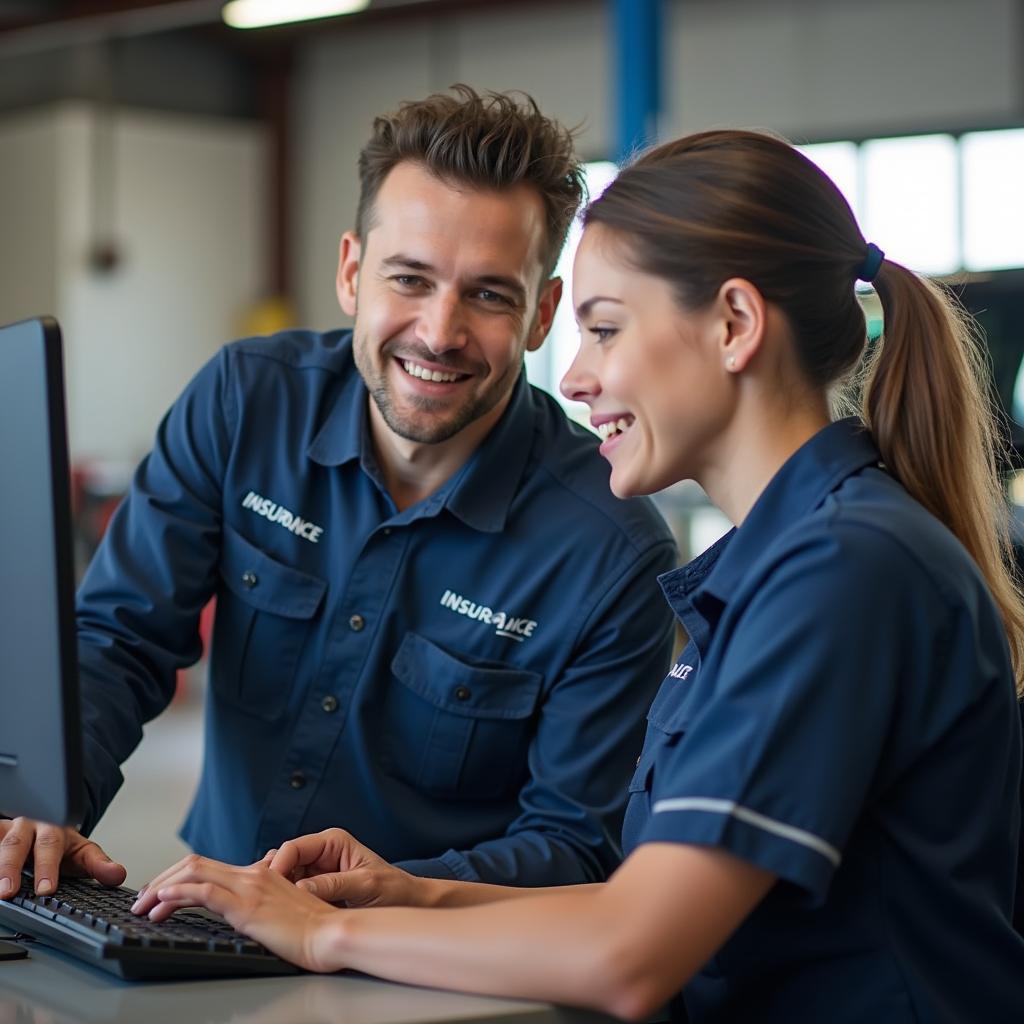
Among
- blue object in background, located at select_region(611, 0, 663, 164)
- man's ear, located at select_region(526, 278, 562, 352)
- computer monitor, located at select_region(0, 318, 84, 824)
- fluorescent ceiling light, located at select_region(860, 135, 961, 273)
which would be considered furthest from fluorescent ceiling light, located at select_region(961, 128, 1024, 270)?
computer monitor, located at select_region(0, 318, 84, 824)

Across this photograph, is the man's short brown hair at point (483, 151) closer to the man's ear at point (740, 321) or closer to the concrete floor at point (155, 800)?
the man's ear at point (740, 321)

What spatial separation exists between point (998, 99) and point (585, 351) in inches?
284

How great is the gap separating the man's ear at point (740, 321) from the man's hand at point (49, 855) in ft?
2.43

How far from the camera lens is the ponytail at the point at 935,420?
1258mm

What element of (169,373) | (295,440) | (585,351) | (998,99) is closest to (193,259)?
(169,373)

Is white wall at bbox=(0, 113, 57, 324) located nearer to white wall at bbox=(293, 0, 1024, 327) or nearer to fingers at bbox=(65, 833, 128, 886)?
white wall at bbox=(293, 0, 1024, 327)

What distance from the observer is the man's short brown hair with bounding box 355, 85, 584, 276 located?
179 centimetres

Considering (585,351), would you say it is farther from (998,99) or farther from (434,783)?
(998,99)

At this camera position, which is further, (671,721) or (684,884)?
(671,721)

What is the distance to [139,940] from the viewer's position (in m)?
1.12

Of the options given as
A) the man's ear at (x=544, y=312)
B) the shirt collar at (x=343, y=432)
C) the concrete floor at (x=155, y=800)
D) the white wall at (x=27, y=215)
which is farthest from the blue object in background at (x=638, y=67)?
the white wall at (x=27, y=215)

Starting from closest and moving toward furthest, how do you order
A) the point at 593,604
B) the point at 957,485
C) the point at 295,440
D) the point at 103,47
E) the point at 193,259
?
the point at 957,485 → the point at 593,604 → the point at 295,440 → the point at 103,47 → the point at 193,259

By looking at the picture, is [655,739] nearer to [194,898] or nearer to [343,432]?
[194,898]

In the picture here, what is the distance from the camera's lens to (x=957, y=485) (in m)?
1.26
